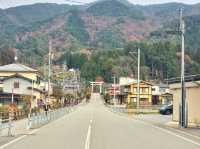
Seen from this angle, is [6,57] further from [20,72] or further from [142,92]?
[20,72]

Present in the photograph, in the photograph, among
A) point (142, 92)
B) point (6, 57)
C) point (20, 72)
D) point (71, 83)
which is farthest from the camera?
point (71, 83)

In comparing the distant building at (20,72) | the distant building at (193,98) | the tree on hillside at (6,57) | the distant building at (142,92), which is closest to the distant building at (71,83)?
the tree on hillside at (6,57)

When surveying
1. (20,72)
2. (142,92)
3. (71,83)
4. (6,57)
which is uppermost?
(6,57)

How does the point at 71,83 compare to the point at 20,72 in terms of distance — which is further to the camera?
the point at 71,83

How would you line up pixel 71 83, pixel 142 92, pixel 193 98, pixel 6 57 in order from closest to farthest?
pixel 193 98, pixel 142 92, pixel 6 57, pixel 71 83

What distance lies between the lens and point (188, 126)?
39.6m

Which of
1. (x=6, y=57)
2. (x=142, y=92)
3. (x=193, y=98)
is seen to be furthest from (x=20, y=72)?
(x=193, y=98)

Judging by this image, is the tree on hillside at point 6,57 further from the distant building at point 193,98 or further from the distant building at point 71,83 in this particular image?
the distant building at point 193,98

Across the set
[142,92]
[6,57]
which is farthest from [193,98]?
[6,57]

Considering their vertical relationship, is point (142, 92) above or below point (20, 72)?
below

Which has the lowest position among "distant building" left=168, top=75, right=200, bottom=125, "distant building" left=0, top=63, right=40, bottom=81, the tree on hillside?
"distant building" left=168, top=75, right=200, bottom=125

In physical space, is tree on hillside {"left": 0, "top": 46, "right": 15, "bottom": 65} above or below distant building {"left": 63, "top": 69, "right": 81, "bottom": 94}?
above

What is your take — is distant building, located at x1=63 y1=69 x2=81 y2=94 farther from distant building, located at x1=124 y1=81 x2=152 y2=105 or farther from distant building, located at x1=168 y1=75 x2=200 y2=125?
distant building, located at x1=168 y1=75 x2=200 y2=125

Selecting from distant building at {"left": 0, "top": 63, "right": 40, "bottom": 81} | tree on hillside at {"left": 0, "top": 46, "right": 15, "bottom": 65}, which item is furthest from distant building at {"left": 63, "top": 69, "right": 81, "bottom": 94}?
distant building at {"left": 0, "top": 63, "right": 40, "bottom": 81}
